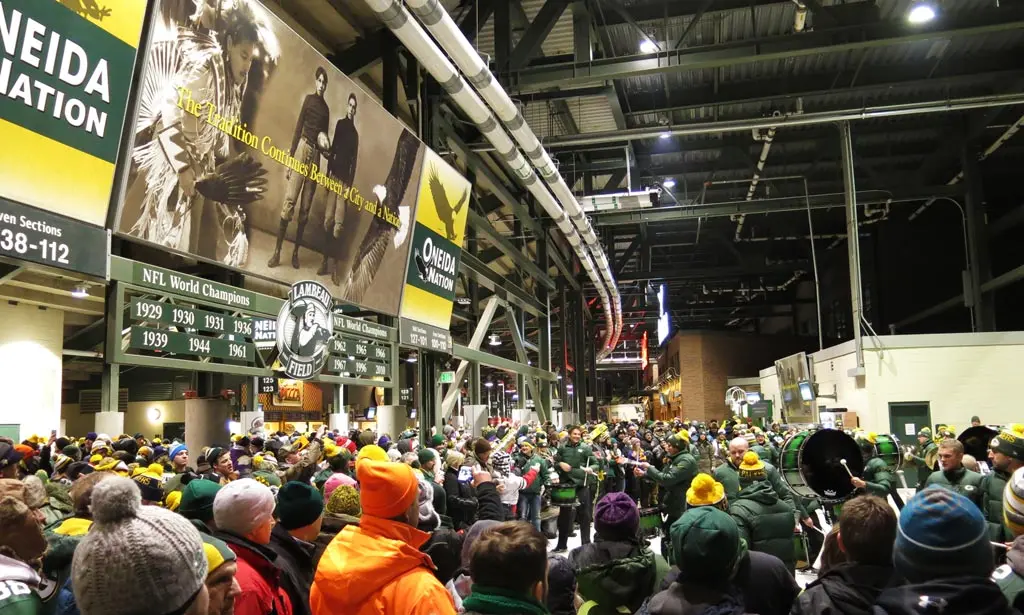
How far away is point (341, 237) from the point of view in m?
9.92

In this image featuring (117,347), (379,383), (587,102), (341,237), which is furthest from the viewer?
(587,102)

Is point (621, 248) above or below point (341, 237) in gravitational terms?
above

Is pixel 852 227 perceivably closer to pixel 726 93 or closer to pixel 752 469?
pixel 726 93

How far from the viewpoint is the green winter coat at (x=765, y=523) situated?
16.6ft

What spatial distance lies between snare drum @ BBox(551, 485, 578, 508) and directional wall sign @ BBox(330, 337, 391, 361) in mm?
3120

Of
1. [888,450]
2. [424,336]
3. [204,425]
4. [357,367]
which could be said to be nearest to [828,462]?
Result: [888,450]

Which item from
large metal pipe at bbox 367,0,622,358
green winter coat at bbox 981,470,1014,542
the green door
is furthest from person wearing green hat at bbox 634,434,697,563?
the green door

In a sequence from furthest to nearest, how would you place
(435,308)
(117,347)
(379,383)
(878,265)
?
(878,265), (435,308), (379,383), (117,347)

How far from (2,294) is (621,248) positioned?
25.6 meters

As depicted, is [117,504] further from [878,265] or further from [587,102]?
[878,265]

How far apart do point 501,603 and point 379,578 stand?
0.47 meters

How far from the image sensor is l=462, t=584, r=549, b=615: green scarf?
7.29ft

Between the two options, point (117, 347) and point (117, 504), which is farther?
point (117, 347)

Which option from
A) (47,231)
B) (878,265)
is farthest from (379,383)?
(878,265)
